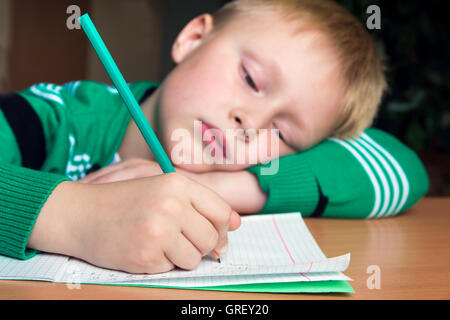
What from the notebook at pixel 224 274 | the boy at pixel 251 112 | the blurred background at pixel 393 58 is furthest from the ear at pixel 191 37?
the blurred background at pixel 393 58

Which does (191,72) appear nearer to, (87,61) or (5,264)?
(5,264)

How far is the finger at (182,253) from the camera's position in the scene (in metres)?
0.41

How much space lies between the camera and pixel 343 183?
2.45 feet

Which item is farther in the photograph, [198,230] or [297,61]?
[297,61]

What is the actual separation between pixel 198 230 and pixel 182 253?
0.02 metres

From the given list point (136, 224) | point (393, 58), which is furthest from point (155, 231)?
point (393, 58)

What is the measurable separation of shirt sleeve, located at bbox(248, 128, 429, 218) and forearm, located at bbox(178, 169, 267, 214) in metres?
0.02

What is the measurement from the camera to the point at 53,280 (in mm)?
375

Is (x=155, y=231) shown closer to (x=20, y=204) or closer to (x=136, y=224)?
(x=136, y=224)

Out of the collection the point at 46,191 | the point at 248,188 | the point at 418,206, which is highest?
the point at 46,191

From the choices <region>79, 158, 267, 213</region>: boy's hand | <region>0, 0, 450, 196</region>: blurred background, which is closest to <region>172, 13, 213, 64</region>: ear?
<region>79, 158, 267, 213</region>: boy's hand

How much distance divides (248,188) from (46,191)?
13.4 inches

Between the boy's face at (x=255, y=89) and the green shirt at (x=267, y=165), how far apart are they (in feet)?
0.18
